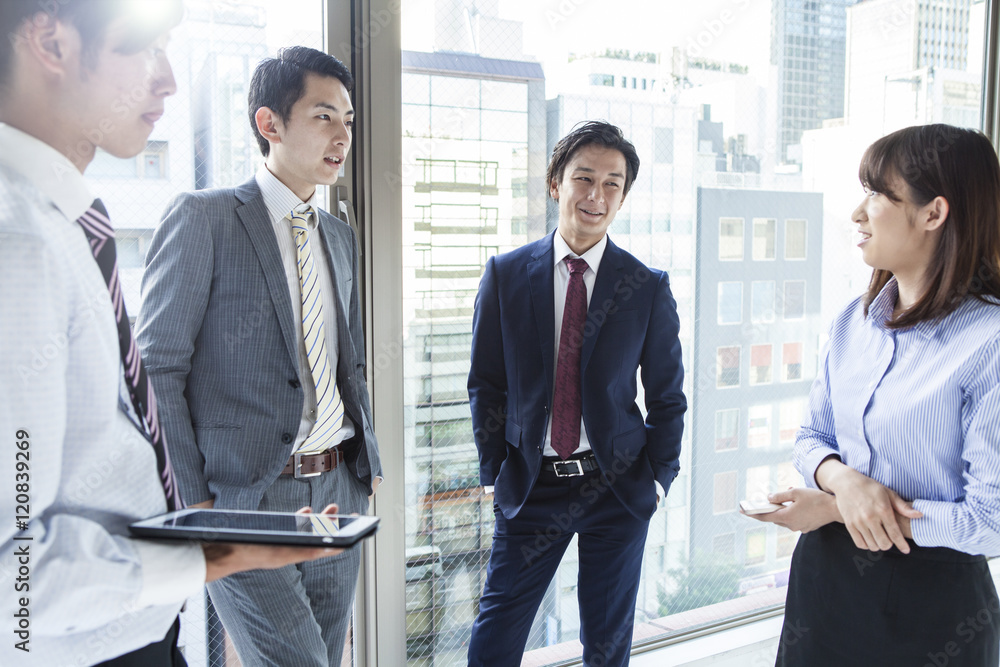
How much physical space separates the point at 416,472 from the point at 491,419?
1.49ft

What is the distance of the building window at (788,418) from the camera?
2930 millimetres

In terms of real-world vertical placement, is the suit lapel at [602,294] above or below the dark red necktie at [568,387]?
above

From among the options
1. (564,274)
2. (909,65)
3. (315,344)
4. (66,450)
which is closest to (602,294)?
(564,274)

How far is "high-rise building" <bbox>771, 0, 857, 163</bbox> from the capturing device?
2.77m

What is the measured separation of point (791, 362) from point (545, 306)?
151 cm

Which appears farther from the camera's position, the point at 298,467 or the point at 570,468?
the point at 570,468

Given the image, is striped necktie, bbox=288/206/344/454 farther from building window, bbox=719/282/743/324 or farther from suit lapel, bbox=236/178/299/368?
building window, bbox=719/282/743/324

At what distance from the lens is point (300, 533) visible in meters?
0.86

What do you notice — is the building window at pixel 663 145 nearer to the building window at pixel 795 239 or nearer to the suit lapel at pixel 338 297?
the building window at pixel 795 239

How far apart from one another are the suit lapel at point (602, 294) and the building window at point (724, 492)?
4.16 feet

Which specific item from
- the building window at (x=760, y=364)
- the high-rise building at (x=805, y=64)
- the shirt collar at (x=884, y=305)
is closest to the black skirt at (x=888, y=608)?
the shirt collar at (x=884, y=305)

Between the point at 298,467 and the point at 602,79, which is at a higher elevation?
the point at 602,79

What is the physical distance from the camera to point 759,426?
289cm

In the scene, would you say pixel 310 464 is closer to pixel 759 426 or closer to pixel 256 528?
pixel 256 528
